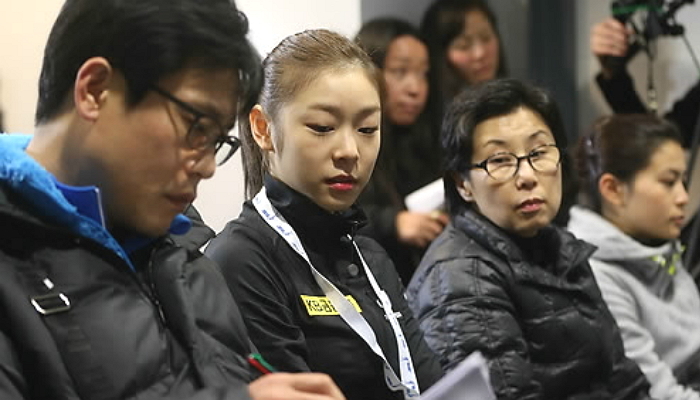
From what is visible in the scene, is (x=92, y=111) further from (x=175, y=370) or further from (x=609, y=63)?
(x=609, y=63)

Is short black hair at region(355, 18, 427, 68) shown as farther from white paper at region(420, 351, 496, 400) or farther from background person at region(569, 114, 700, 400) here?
white paper at region(420, 351, 496, 400)

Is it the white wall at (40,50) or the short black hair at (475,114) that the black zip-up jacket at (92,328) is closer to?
the white wall at (40,50)

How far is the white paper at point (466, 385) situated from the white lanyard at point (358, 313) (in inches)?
17.6

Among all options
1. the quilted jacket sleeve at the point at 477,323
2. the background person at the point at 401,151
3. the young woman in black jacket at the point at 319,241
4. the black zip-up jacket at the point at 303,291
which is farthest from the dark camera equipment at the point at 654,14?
the black zip-up jacket at the point at 303,291

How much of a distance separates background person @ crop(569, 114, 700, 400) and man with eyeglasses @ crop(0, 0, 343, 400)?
57.4 inches

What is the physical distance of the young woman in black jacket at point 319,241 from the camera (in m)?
1.58

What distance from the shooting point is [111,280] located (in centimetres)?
111

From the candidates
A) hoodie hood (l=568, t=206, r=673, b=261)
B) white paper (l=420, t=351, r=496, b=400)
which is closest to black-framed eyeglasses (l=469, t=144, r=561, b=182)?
hoodie hood (l=568, t=206, r=673, b=261)

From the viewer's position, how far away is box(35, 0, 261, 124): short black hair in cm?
109

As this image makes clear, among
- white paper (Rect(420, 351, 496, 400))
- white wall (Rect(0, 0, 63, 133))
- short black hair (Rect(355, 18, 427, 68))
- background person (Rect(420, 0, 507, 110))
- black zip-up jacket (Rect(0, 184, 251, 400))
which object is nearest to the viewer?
black zip-up jacket (Rect(0, 184, 251, 400))

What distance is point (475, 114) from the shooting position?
2129 mm

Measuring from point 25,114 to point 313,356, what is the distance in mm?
864

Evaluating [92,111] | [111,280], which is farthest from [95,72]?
[111,280]

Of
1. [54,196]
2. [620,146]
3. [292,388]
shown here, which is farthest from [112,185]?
[620,146]
